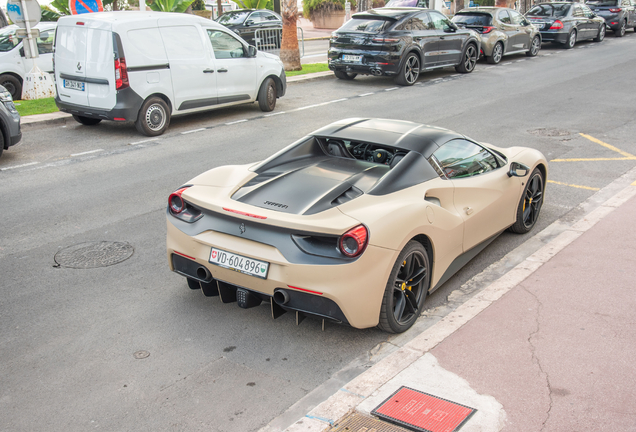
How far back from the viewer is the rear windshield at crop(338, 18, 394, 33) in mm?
16125

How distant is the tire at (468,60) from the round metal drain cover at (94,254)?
14957 millimetres

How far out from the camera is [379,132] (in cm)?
510

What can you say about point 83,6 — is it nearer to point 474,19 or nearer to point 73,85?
point 73,85

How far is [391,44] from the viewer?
15750mm

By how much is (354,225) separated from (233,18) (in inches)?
962

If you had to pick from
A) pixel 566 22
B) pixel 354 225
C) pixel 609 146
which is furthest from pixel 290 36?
pixel 354 225

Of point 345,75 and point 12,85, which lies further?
point 345,75

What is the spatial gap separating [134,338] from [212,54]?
27.8ft

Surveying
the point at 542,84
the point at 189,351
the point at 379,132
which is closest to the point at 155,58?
the point at 379,132

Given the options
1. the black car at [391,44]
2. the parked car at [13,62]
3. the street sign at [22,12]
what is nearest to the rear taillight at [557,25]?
the black car at [391,44]

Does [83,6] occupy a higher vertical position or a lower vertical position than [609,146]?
higher

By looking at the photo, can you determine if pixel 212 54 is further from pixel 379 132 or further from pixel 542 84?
pixel 542 84

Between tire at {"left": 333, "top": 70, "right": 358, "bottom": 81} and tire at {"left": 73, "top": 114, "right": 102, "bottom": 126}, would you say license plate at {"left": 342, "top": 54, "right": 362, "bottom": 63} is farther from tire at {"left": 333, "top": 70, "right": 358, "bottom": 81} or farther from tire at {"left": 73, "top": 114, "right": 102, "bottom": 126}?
tire at {"left": 73, "top": 114, "right": 102, "bottom": 126}

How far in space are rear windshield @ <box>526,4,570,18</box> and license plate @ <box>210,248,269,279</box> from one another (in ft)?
81.7
